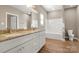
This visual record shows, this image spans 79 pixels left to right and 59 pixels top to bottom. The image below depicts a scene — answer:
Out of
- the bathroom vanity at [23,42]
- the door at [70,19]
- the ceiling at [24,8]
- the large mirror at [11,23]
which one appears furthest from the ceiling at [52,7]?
the large mirror at [11,23]

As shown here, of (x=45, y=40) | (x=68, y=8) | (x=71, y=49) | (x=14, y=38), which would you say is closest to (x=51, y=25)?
Answer: (x=45, y=40)

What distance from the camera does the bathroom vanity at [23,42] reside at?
1.08 metres

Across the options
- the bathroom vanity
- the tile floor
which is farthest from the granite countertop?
the tile floor

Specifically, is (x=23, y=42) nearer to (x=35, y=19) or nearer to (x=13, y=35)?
(x=13, y=35)

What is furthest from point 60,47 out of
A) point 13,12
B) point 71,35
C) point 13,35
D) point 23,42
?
point 13,12

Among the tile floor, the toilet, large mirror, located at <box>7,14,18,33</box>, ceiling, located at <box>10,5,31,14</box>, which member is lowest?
the tile floor

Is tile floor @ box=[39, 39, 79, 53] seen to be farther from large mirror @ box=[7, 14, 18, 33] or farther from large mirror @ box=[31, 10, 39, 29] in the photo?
large mirror @ box=[7, 14, 18, 33]

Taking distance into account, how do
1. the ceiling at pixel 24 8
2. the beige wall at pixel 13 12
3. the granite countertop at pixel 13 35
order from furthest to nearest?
the ceiling at pixel 24 8, the beige wall at pixel 13 12, the granite countertop at pixel 13 35

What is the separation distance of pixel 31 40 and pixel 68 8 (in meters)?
0.74

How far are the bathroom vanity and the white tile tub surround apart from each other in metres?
0.11

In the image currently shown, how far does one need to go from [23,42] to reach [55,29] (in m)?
0.53

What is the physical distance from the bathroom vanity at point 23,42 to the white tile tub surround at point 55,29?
113mm

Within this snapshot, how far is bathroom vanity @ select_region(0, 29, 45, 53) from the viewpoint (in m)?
1.08

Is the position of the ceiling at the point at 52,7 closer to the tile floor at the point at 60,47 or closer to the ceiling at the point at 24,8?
the ceiling at the point at 24,8
